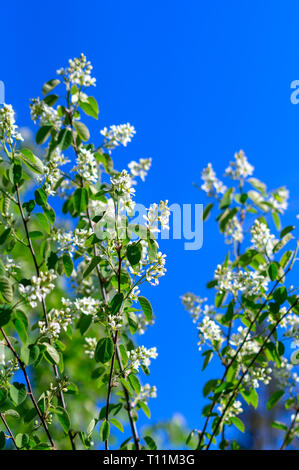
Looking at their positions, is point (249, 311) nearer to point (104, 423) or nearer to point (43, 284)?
point (104, 423)

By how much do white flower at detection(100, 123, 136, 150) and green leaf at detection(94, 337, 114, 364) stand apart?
134 cm

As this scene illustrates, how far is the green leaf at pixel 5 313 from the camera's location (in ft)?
5.94

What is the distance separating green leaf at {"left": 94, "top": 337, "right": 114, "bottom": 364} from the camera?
2018 millimetres

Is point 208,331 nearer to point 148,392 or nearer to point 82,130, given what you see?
point 148,392

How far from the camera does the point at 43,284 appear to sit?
184cm

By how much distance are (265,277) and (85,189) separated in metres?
1.13

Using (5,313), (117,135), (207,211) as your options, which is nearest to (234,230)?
(207,211)

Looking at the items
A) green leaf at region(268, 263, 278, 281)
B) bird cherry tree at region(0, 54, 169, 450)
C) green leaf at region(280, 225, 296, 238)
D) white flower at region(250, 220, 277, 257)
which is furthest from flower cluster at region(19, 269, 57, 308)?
green leaf at region(280, 225, 296, 238)

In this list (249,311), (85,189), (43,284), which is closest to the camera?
(43,284)

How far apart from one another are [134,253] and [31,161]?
754 mm

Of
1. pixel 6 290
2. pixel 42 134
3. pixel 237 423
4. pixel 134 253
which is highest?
pixel 42 134

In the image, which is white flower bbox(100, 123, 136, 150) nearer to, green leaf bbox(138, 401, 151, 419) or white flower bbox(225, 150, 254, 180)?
white flower bbox(225, 150, 254, 180)

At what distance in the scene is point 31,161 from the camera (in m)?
2.27
